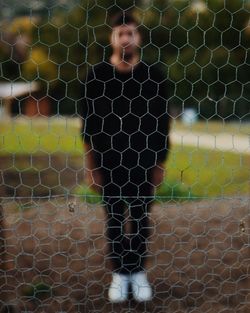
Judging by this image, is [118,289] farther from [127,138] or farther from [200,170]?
[200,170]

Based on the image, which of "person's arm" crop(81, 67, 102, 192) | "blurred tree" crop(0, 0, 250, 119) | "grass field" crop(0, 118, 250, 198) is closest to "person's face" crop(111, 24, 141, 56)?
"person's arm" crop(81, 67, 102, 192)

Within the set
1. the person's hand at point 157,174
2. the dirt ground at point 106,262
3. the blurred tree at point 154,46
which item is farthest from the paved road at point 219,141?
the person's hand at point 157,174

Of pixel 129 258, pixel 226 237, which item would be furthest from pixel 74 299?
pixel 226 237

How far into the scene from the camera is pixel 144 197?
1814mm

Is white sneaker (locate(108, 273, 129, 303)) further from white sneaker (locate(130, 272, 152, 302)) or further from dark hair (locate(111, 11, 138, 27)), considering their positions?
dark hair (locate(111, 11, 138, 27))

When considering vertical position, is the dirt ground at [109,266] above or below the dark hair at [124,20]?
below

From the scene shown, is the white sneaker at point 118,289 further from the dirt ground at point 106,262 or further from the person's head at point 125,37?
the person's head at point 125,37

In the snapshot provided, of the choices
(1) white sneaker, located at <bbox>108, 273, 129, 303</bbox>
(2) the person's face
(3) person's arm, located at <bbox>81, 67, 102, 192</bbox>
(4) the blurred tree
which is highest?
(4) the blurred tree

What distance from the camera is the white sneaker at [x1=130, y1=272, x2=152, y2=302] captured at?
6.24ft

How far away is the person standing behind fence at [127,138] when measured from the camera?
1.88m

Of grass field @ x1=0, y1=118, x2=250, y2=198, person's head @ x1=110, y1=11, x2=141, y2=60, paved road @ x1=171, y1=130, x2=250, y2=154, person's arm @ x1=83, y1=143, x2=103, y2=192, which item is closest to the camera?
person's head @ x1=110, y1=11, x2=141, y2=60

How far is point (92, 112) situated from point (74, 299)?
0.69 meters

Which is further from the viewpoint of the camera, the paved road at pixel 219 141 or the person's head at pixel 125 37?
the paved road at pixel 219 141

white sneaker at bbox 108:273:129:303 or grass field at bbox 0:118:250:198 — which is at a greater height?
grass field at bbox 0:118:250:198
